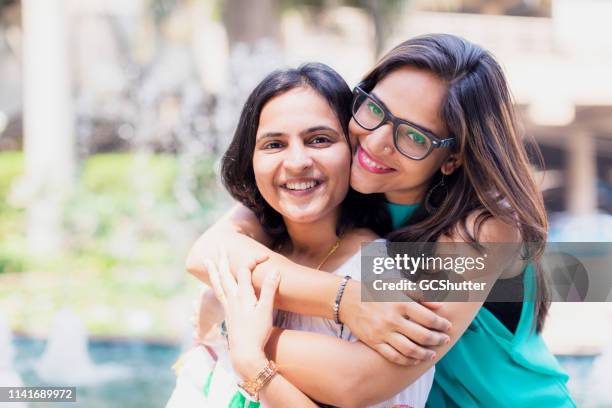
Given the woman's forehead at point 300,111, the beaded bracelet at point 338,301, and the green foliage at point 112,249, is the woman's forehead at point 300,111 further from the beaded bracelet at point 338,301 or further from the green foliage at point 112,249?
the green foliage at point 112,249

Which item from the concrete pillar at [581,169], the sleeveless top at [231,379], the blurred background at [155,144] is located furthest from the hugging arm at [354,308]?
the concrete pillar at [581,169]

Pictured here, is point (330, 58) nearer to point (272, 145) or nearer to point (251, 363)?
point (272, 145)

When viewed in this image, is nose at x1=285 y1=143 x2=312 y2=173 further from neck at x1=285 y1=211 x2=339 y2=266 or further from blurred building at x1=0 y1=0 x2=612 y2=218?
blurred building at x1=0 y1=0 x2=612 y2=218

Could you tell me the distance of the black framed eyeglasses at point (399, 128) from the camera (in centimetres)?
200

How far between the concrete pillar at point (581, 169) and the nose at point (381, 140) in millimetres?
14187

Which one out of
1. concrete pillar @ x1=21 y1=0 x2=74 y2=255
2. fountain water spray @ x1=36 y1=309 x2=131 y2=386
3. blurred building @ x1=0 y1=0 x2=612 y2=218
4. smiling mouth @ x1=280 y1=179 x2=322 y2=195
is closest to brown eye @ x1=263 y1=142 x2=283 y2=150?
smiling mouth @ x1=280 y1=179 x2=322 y2=195

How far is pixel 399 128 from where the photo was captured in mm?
2027

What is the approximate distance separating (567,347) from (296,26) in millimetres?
12435

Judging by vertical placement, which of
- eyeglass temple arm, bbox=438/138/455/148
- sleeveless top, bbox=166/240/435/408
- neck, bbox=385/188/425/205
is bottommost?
sleeveless top, bbox=166/240/435/408

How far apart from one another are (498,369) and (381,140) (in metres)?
0.77

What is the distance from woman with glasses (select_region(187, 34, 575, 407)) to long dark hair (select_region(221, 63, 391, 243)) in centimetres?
6

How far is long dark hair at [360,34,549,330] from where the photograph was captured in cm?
196

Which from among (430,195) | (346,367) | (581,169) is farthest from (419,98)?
(581,169)

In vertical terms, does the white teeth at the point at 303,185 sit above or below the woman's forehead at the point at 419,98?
below
